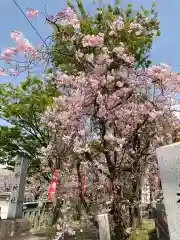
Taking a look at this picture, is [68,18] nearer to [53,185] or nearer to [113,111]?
[113,111]

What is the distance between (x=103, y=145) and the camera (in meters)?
5.80

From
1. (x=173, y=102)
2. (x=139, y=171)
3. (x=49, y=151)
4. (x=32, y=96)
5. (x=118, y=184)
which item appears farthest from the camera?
(x=32, y=96)

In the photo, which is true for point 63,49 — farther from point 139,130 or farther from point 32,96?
point 32,96

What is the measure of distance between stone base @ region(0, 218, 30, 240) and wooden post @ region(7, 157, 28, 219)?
0.76 feet

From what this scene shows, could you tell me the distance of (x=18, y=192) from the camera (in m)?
9.41

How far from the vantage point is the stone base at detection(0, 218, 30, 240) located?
8.68m

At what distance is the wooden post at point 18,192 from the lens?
9.20 meters

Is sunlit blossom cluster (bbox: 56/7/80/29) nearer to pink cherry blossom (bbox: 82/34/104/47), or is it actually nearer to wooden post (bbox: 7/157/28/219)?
pink cherry blossom (bbox: 82/34/104/47)

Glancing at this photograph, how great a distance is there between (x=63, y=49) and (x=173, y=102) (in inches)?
143

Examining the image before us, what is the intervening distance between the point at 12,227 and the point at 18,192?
1336mm

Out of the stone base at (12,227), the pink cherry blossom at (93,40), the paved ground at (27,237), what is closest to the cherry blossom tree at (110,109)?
the pink cherry blossom at (93,40)

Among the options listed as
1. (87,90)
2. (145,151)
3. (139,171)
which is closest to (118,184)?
(139,171)

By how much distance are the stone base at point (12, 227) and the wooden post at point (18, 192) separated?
233 mm

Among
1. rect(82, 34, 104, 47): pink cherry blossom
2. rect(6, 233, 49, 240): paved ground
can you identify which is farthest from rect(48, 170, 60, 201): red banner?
rect(82, 34, 104, 47): pink cherry blossom
